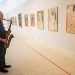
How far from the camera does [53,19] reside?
25.8ft

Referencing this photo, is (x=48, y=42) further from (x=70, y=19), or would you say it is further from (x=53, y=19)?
(x=70, y=19)

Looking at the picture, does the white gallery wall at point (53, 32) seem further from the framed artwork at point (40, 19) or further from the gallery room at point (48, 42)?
the framed artwork at point (40, 19)

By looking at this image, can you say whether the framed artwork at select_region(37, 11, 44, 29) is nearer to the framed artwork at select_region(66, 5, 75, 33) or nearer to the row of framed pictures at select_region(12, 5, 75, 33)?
the row of framed pictures at select_region(12, 5, 75, 33)

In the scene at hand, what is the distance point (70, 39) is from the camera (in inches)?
255

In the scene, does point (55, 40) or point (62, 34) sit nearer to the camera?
point (62, 34)

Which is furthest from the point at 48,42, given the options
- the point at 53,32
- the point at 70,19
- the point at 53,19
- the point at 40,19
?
the point at 70,19

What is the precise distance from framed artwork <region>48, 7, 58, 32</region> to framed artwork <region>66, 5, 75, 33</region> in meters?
1.06

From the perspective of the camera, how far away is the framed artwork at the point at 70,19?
20.1 ft

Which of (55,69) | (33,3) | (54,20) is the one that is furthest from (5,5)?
(55,69)

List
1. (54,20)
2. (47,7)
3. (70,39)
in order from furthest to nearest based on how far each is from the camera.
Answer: (47,7)
(54,20)
(70,39)

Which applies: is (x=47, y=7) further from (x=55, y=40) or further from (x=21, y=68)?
(x=21, y=68)

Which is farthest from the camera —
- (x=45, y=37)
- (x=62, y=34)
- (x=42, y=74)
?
(x=45, y=37)

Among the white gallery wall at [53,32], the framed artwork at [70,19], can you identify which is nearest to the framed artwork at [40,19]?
the white gallery wall at [53,32]

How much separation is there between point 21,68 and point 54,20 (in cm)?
340
